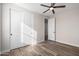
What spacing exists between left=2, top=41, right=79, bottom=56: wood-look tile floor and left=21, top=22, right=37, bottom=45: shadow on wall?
146 millimetres

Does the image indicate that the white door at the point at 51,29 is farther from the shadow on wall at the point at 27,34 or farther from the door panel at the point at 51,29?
the shadow on wall at the point at 27,34

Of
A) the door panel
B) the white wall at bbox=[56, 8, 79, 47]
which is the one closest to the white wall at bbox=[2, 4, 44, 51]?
the door panel

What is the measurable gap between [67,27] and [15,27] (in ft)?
4.74

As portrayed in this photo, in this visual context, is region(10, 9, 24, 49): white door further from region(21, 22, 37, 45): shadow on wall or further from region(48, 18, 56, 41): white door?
region(48, 18, 56, 41): white door

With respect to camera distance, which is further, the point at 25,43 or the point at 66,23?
the point at 66,23

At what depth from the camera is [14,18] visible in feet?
5.65

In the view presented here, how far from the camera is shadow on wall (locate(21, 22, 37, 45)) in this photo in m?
1.71

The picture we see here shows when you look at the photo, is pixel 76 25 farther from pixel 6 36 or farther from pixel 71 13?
pixel 6 36

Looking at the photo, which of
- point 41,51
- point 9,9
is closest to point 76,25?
point 41,51

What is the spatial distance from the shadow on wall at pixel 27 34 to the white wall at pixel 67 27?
68 cm

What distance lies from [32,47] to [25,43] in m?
0.20

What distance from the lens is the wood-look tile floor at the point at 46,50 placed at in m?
1.51

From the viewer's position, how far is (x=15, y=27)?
169 centimetres

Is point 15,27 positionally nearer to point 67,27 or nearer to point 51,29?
point 51,29
